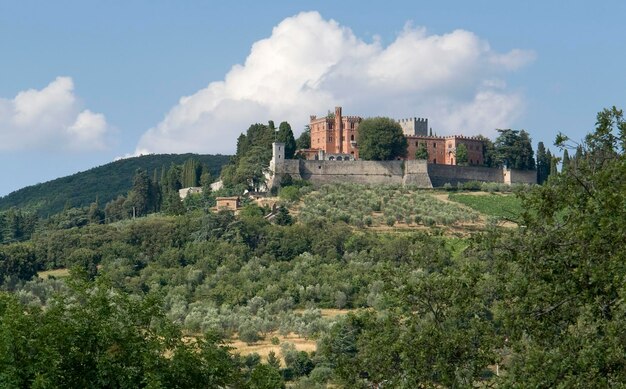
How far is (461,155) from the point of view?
302 feet

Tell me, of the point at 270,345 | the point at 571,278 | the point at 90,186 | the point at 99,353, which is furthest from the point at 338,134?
the point at 571,278

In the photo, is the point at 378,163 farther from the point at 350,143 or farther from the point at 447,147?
the point at 447,147

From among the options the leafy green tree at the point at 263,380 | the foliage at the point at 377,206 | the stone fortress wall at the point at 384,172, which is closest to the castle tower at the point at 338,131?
the stone fortress wall at the point at 384,172

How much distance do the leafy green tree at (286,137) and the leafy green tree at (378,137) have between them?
606cm

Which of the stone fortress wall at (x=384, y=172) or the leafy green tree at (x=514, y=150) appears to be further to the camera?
the leafy green tree at (x=514, y=150)

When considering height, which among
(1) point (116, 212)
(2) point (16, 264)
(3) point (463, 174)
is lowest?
(2) point (16, 264)

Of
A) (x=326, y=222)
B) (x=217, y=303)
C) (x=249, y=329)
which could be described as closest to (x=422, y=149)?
A: (x=326, y=222)

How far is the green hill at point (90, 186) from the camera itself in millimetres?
139250

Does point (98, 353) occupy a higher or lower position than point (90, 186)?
lower

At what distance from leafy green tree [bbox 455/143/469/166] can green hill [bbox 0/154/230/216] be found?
5237 cm

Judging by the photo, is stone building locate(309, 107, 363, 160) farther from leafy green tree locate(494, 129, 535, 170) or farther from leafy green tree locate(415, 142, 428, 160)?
leafy green tree locate(494, 129, 535, 170)

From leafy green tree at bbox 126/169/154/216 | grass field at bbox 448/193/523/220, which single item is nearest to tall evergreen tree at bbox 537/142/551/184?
grass field at bbox 448/193/523/220

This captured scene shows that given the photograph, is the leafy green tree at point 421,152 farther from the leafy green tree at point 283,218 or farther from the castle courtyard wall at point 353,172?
the leafy green tree at point 283,218

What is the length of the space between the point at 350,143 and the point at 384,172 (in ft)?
15.0
